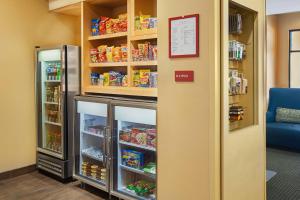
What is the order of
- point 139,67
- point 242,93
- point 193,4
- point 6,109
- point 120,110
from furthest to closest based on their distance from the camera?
1. point 6,109
2. point 139,67
3. point 120,110
4. point 242,93
5. point 193,4

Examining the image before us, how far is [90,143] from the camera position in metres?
3.93

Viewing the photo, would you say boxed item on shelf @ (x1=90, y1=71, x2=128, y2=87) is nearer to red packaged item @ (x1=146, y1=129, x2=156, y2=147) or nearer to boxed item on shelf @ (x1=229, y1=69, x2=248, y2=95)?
red packaged item @ (x1=146, y1=129, x2=156, y2=147)

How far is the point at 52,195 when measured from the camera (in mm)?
3463

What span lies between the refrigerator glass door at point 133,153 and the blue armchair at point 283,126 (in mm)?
3262

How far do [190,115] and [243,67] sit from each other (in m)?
0.98

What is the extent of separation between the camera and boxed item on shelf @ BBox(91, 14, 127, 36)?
3405 millimetres

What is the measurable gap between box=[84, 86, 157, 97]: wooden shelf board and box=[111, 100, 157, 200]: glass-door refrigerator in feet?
0.57

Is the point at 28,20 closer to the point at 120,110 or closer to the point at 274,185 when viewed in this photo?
the point at 120,110

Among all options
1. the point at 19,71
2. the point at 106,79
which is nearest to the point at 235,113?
Result: the point at 106,79

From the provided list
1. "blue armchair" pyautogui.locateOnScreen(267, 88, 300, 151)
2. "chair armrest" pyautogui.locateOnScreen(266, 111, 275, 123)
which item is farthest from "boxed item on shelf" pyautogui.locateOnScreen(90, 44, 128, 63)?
"chair armrest" pyautogui.locateOnScreen(266, 111, 275, 123)

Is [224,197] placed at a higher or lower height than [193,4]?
lower

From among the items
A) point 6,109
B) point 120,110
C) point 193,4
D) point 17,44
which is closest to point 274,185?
point 120,110

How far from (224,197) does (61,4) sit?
3390 mm

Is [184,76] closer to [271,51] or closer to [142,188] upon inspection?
[142,188]
